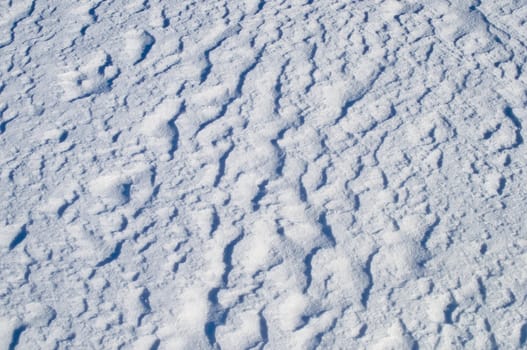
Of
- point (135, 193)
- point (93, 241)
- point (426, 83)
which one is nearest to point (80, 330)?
point (93, 241)

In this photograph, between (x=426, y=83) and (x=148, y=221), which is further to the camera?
(x=426, y=83)

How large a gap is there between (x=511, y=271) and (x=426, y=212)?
0.17 meters

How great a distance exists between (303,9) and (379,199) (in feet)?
1.90

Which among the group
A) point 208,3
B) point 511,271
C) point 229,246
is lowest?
point 511,271

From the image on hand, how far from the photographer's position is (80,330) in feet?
3.43

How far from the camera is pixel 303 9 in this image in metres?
1.59

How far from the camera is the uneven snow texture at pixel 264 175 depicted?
1052 mm

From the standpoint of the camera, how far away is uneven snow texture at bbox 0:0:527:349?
1.05m

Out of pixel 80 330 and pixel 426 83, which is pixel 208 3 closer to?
pixel 426 83

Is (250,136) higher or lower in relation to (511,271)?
higher

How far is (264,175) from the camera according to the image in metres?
1.26

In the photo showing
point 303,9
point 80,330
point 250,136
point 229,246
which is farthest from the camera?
point 303,9

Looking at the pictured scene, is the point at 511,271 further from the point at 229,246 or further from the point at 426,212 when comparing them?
the point at 229,246

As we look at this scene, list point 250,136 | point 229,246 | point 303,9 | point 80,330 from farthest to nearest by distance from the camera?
point 303,9 < point 250,136 < point 229,246 < point 80,330
